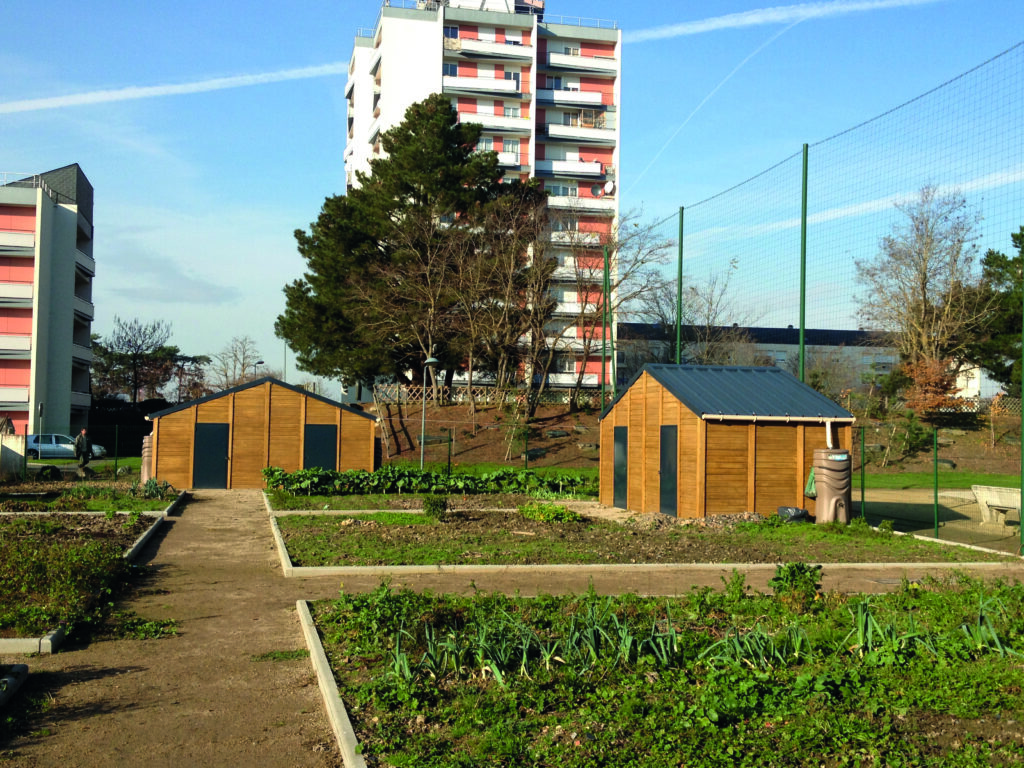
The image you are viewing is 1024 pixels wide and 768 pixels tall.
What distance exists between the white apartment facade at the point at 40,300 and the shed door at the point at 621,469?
37.6 meters

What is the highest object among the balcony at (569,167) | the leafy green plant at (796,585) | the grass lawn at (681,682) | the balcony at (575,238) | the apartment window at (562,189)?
the balcony at (569,167)

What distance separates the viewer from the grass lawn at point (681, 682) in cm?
496

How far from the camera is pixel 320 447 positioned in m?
28.6

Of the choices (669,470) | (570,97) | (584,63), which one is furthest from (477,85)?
(669,470)

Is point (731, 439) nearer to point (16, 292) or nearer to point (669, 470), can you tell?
point (669, 470)

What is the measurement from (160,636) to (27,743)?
9.40 feet

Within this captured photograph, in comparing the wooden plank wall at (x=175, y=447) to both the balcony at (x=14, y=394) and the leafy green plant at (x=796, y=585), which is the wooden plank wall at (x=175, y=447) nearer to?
the leafy green plant at (x=796, y=585)

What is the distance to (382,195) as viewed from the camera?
46.5 m

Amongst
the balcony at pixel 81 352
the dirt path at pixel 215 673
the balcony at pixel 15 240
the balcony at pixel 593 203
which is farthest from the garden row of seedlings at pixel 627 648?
the balcony at pixel 593 203

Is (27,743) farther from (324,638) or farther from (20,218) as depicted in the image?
(20,218)

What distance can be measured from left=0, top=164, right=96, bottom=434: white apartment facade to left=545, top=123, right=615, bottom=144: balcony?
3372cm

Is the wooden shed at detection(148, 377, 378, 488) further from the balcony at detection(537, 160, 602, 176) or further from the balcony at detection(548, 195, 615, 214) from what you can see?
the balcony at detection(537, 160, 602, 176)

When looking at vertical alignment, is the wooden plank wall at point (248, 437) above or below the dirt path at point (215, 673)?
above

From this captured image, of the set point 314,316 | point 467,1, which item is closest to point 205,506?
point 314,316
